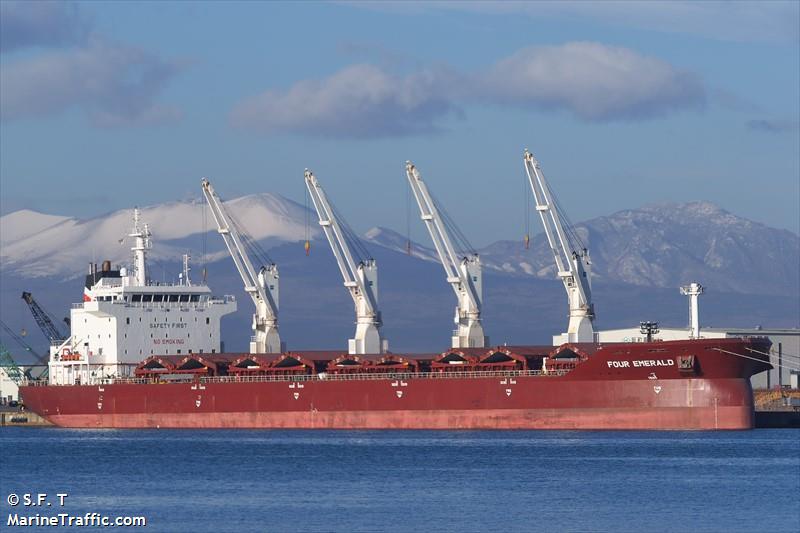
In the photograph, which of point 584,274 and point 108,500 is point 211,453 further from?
point 584,274

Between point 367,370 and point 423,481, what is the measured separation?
1855 centimetres

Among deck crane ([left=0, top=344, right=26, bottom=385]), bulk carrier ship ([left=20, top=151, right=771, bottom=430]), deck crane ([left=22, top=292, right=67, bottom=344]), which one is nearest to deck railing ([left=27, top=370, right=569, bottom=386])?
bulk carrier ship ([left=20, top=151, right=771, bottom=430])

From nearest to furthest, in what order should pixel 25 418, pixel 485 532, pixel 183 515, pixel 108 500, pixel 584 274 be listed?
1. pixel 485 532
2. pixel 183 515
3. pixel 108 500
4. pixel 584 274
5. pixel 25 418

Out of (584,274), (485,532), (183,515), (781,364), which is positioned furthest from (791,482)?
(781,364)

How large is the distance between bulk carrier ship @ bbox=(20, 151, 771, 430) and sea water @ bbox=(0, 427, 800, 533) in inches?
43.2

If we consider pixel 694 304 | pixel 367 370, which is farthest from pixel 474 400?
pixel 694 304

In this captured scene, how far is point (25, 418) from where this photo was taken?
75.4 m

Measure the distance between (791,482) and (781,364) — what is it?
130ft

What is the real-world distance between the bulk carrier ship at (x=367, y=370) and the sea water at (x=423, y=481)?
1098mm

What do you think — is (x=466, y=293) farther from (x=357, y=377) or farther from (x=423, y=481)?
(x=423, y=481)

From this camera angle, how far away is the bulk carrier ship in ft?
173

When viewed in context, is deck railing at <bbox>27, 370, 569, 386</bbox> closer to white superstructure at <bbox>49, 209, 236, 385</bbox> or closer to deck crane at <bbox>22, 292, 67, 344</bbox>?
white superstructure at <bbox>49, 209, 236, 385</bbox>

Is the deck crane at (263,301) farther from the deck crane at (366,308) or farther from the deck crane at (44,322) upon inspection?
the deck crane at (44,322)

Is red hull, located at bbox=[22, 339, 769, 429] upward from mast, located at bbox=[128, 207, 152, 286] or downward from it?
downward
